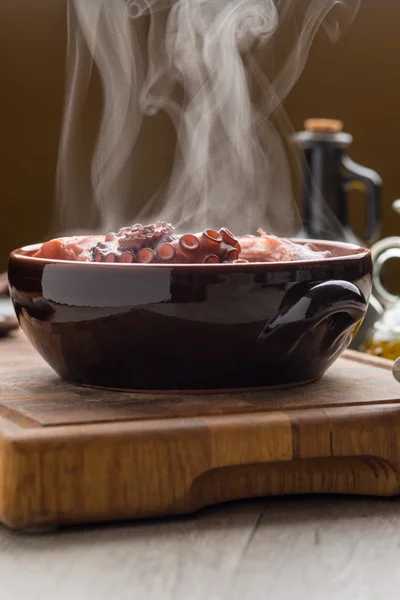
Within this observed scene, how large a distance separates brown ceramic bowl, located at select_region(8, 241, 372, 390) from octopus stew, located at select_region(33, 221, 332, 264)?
47mm

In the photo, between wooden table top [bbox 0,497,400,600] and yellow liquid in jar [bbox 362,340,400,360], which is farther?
yellow liquid in jar [bbox 362,340,400,360]

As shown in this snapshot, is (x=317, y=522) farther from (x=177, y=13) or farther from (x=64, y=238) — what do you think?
(x=177, y=13)

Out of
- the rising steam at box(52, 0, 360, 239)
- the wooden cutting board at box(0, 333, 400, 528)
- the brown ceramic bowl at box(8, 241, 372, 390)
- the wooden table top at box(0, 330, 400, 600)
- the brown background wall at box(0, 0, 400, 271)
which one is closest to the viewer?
the wooden table top at box(0, 330, 400, 600)

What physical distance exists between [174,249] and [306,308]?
0.14 meters

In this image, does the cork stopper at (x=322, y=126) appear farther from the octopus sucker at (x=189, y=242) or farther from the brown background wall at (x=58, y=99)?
the brown background wall at (x=58, y=99)

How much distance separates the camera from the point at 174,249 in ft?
2.91

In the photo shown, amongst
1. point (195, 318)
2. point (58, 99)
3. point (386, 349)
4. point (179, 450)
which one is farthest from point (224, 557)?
point (58, 99)

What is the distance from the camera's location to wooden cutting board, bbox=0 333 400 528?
0.73 m

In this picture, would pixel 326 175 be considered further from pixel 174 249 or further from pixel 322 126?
pixel 174 249

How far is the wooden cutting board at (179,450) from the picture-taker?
730 millimetres

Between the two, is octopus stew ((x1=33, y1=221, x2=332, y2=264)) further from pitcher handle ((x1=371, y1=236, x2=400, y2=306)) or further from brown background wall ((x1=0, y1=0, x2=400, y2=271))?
brown background wall ((x1=0, y1=0, x2=400, y2=271))

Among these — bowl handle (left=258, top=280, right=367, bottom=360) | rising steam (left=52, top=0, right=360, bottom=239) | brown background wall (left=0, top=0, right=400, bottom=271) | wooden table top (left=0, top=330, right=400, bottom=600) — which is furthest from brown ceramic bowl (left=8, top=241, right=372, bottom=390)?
brown background wall (left=0, top=0, right=400, bottom=271)

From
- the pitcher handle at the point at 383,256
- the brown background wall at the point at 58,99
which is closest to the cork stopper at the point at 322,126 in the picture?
the pitcher handle at the point at 383,256

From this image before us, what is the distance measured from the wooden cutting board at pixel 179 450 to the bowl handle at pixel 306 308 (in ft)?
0.18
